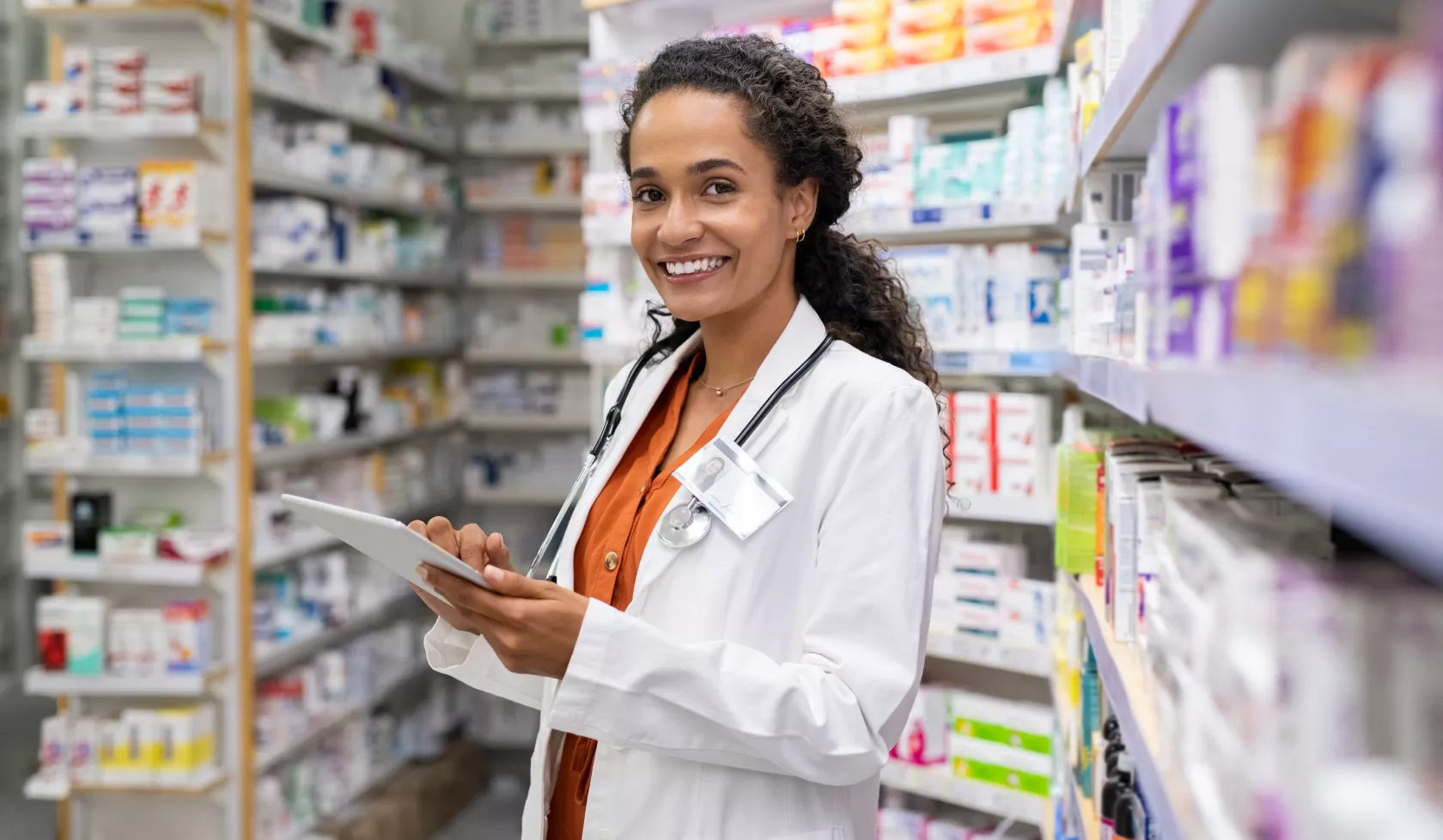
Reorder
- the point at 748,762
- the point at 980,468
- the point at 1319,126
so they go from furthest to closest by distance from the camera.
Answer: the point at 980,468
the point at 748,762
the point at 1319,126

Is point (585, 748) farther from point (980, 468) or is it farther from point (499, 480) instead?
point (499, 480)

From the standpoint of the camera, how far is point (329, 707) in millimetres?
4875

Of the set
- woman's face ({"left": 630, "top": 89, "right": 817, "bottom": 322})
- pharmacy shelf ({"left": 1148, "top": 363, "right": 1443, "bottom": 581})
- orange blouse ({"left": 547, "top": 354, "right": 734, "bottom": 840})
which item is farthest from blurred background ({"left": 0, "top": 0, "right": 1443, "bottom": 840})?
orange blouse ({"left": 547, "top": 354, "right": 734, "bottom": 840})

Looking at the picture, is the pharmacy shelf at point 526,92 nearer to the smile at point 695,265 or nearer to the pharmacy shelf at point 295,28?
the pharmacy shelf at point 295,28

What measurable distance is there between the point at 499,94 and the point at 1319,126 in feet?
20.5

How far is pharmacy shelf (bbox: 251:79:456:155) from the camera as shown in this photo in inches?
173

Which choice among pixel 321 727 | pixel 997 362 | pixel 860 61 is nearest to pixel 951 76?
pixel 860 61

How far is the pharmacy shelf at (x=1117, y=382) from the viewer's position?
1.26 metres

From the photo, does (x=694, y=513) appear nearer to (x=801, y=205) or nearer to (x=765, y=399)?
(x=765, y=399)

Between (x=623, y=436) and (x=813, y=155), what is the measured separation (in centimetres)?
51

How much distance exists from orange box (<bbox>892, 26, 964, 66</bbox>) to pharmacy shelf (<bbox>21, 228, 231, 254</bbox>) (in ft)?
7.66

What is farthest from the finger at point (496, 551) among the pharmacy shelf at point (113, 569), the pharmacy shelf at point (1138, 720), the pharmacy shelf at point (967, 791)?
the pharmacy shelf at point (113, 569)

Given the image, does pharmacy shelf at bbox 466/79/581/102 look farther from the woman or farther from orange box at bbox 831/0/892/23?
the woman

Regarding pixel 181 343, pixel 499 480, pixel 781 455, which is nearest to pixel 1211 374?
pixel 781 455
